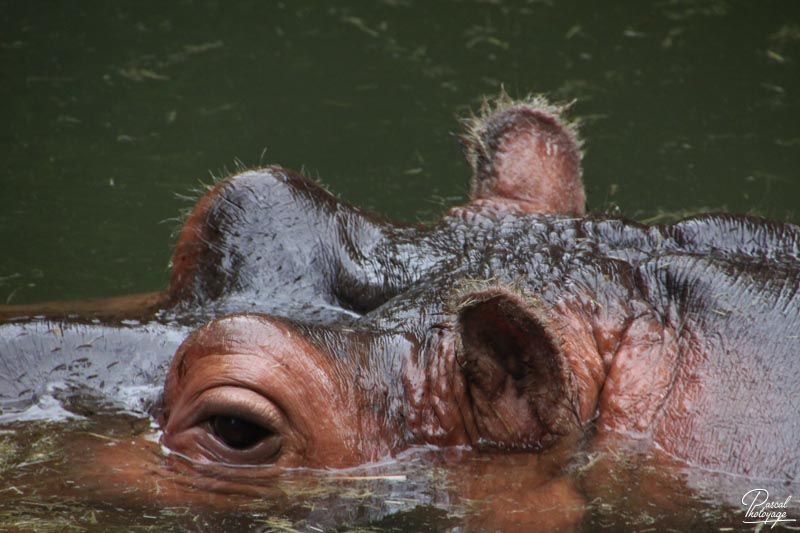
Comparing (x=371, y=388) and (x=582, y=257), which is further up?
(x=582, y=257)

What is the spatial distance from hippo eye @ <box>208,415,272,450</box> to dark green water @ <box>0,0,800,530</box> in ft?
10.1

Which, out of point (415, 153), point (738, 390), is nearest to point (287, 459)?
point (738, 390)

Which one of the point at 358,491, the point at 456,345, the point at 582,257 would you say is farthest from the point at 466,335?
the point at 582,257

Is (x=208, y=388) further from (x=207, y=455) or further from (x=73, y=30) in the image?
(x=73, y=30)

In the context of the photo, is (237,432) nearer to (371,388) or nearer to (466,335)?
(371,388)

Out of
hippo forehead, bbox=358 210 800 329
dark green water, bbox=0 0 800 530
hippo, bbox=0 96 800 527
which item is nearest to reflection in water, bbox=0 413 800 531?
hippo, bbox=0 96 800 527

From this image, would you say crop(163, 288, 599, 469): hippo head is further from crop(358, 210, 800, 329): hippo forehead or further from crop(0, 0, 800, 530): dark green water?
crop(0, 0, 800, 530): dark green water

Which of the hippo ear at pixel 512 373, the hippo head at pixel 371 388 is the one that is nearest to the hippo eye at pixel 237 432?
the hippo head at pixel 371 388

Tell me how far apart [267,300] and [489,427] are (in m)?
0.86

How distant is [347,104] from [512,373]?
18.2 ft

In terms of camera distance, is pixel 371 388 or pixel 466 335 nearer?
pixel 466 335

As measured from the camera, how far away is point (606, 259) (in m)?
3.80

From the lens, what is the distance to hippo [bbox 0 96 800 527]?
10.9 ft

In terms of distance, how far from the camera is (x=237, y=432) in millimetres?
3424
